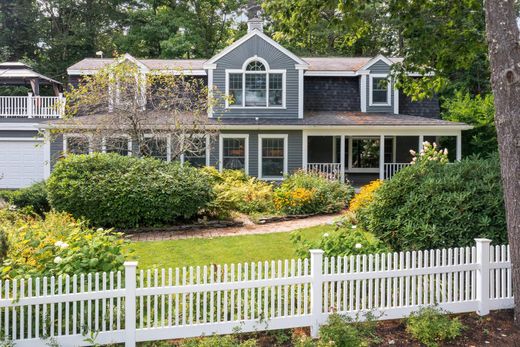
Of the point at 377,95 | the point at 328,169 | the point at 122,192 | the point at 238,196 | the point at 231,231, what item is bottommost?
the point at 231,231

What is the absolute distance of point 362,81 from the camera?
746 inches

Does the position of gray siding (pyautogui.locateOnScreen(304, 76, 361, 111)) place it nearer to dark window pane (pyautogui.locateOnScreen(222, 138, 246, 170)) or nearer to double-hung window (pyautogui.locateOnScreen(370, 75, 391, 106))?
double-hung window (pyautogui.locateOnScreen(370, 75, 391, 106))

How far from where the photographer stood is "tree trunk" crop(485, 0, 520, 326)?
484cm

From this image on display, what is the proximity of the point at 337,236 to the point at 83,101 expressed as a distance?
9869 millimetres

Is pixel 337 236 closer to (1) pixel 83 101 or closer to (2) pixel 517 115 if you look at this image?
(2) pixel 517 115

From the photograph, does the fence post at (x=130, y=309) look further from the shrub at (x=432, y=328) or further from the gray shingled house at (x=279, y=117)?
the gray shingled house at (x=279, y=117)

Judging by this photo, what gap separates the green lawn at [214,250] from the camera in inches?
309

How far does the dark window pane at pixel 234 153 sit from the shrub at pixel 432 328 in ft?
42.6

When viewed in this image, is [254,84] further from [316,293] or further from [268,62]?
[316,293]

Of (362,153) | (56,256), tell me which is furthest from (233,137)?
(56,256)

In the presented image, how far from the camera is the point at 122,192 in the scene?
10.6 metres

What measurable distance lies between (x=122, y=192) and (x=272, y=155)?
25.9ft

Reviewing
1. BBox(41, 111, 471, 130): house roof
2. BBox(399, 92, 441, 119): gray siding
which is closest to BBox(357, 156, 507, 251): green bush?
BBox(41, 111, 471, 130): house roof

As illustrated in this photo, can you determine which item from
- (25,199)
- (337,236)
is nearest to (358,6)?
(337,236)
